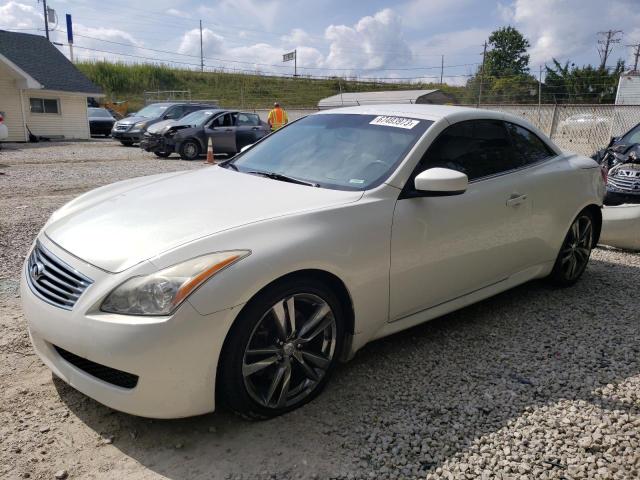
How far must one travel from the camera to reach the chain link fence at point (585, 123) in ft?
59.4

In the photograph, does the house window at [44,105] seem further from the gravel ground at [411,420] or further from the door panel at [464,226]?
the door panel at [464,226]

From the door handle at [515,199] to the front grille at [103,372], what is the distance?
2.79 metres

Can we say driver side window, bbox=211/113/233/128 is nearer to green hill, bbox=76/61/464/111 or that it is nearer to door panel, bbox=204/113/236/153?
door panel, bbox=204/113/236/153

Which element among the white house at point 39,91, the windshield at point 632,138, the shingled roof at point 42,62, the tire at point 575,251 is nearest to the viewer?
the tire at point 575,251

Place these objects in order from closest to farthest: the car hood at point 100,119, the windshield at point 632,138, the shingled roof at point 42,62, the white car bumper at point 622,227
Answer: the white car bumper at point 622,227
the windshield at point 632,138
the shingled roof at point 42,62
the car hood at point 100,119

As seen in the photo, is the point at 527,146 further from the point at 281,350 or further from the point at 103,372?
the point at 103,372

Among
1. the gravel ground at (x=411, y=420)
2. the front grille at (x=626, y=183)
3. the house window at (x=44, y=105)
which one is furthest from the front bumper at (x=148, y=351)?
the house window at (x=44, y=105)

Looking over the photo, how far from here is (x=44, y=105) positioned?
23.7m

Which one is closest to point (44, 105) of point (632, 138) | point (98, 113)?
point (98, 113)

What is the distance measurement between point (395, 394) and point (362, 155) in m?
1.52

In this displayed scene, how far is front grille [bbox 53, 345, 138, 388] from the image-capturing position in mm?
2379

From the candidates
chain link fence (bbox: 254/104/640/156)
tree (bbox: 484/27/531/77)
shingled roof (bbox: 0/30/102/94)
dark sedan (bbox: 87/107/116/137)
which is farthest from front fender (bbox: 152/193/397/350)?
tree (bbox: 484/27/531/77)

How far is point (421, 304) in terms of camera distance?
10.9 ft

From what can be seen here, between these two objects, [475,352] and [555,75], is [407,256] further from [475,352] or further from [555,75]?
[555,75]
